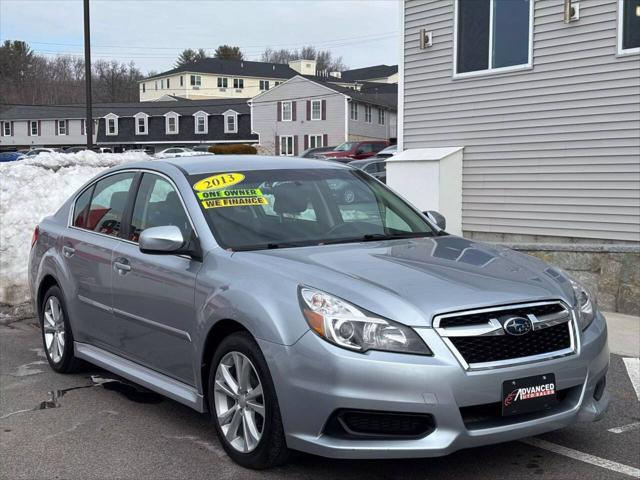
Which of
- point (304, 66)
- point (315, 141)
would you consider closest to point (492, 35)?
point (315, 141)

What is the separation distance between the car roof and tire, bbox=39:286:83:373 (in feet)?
4.20

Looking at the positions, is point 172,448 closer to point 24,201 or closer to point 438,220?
point 438,220

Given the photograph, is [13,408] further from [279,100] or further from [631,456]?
[279,100]

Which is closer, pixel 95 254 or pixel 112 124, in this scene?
pixel 95 254

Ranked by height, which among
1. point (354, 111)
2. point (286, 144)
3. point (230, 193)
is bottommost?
point (230, 193)

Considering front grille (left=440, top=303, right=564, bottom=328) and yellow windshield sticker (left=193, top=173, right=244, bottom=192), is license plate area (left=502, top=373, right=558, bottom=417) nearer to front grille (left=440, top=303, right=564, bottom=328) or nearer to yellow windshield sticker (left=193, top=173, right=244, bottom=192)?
front grille (left=440, top=303, right=564, bottom=328)

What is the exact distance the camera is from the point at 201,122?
6744cm

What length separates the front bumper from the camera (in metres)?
3.43

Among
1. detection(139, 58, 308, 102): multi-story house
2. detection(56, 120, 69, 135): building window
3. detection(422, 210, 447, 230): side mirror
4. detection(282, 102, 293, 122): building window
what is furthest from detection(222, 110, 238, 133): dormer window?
detection(422, 210, 447, 230): side mirror

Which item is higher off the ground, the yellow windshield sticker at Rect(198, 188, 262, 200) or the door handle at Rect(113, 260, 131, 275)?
the yellow windshield sticker at Rect(198, 188, 262, 200)

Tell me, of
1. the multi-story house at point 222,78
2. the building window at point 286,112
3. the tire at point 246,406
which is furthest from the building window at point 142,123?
the tire at point 246,406

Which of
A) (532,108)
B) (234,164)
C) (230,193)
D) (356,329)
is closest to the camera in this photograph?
(356,329)

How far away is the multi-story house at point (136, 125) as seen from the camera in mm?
66312

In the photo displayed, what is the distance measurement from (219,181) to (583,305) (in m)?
2.29
